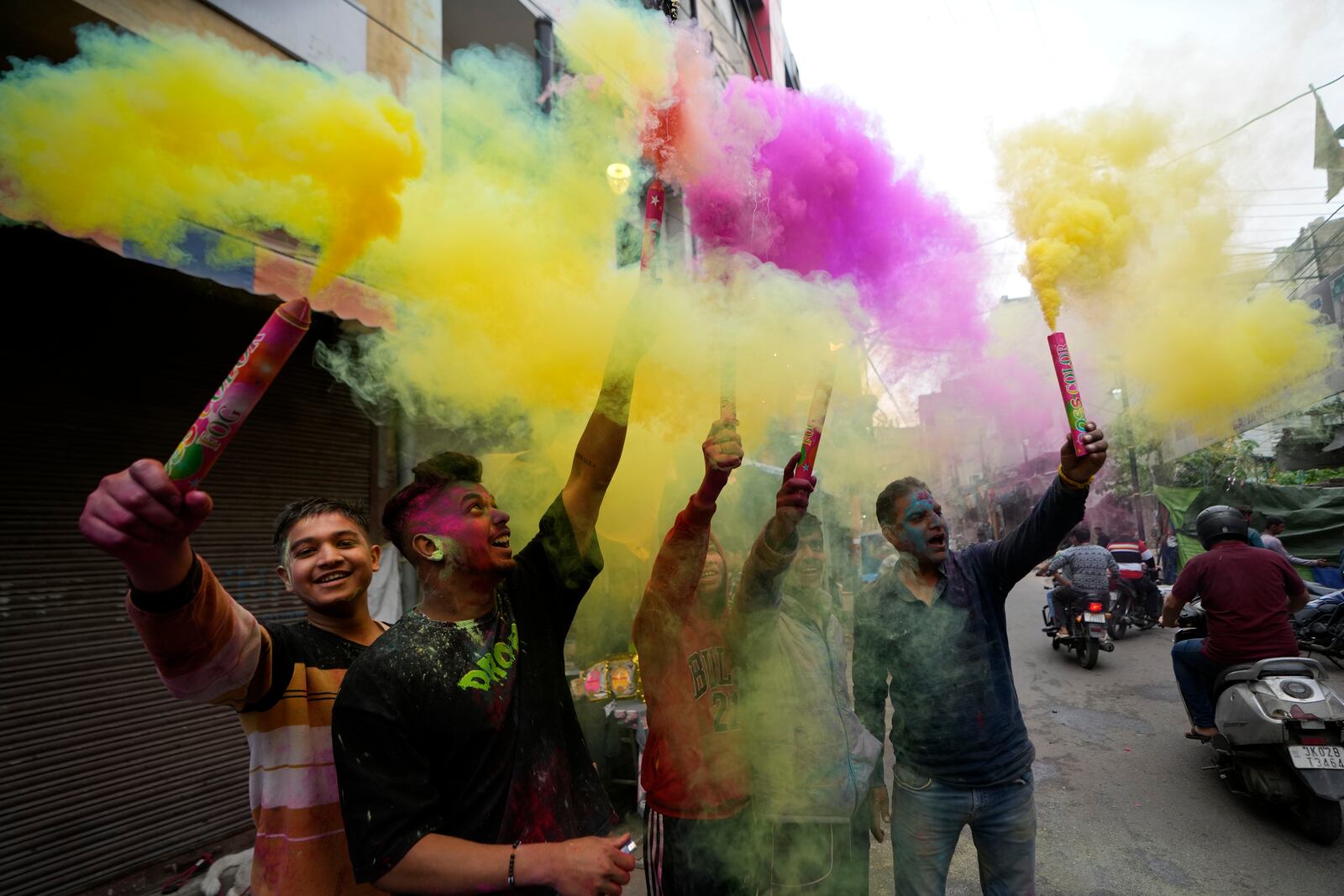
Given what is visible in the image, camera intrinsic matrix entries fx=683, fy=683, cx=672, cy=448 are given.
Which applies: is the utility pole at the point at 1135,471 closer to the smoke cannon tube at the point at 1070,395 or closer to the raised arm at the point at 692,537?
the smoke cannon tube at the point at 1070,395

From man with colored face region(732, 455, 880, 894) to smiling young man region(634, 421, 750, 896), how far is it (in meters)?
0.16

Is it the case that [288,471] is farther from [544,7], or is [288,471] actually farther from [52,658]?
[544,7]

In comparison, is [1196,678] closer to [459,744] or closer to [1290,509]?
[459,744]

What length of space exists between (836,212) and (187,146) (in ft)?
9.21

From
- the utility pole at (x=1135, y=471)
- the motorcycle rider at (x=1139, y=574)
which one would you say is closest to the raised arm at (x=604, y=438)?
the utility pole at (x=1135, y=471)

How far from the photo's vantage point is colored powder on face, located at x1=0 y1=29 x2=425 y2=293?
2467 millimetres

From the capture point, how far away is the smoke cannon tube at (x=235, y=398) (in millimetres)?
1194

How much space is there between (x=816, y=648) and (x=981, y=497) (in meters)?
4.88

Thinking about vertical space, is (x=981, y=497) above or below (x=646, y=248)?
below

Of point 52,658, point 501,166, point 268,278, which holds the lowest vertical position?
point 52,658

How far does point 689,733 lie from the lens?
7.93 ft

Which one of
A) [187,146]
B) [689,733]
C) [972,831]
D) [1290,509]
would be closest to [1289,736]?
[972,831]

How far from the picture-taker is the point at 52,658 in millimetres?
3646

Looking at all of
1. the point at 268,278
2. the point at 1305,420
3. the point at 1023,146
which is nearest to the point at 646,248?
the point at 1023,146
